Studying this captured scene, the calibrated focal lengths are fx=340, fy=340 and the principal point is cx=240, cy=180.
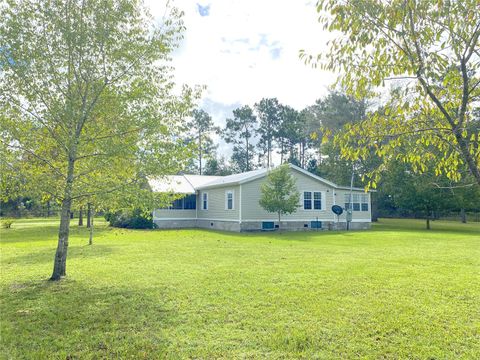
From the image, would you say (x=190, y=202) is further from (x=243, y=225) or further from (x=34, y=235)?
(x=34, y=235)

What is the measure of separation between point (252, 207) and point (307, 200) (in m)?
4.02

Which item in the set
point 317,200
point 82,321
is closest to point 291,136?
point 317,200

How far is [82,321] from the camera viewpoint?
469cm

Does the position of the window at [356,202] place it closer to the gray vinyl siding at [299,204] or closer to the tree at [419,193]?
the gray vinyl siding at [299,204]

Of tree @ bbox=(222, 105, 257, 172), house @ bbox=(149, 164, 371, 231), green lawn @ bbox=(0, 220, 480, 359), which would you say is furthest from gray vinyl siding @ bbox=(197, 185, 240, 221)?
tree @ bbox=(222, 105, 257, 172)

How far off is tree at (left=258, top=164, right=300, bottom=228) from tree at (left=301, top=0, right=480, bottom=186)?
1516 centimetres

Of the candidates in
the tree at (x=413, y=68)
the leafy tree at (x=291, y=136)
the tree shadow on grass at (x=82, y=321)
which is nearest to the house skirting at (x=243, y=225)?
the tree shadow on grass at (x=82, y=321)

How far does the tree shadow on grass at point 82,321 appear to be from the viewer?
3.80 m

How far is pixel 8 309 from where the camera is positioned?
205 inches

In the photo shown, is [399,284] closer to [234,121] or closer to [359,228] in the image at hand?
[359,228]

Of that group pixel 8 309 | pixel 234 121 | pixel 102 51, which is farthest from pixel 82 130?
pixel 234 121

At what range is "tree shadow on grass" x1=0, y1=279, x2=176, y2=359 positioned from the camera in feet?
12.5

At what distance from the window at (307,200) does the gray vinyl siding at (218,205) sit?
461 centimetres

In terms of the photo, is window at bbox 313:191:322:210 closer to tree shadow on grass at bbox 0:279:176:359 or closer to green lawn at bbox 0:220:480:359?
green lawn at bbox 0:220:480:359
